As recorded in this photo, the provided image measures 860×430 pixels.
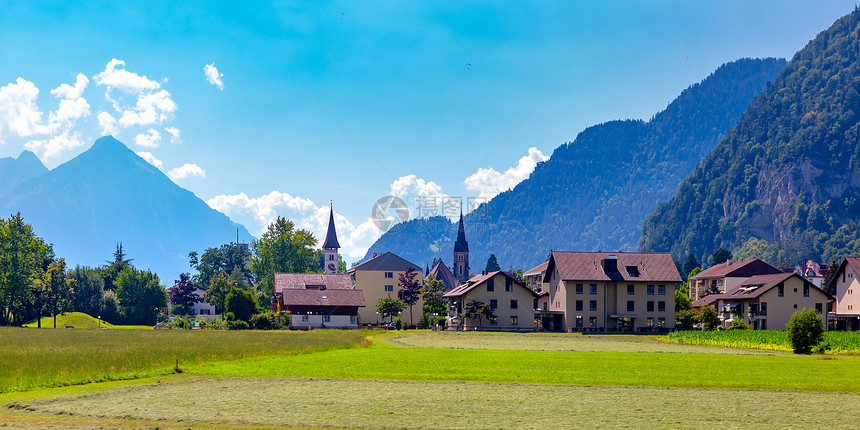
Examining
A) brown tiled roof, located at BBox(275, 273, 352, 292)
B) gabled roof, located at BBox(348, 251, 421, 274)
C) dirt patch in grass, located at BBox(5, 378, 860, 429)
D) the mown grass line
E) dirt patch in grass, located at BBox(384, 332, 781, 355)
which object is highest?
gabled roof, located at BBox(348, 251, 421, 274)

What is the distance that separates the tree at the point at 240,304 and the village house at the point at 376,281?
3217cm

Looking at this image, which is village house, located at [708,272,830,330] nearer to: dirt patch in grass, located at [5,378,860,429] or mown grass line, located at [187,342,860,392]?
mown grass line, located at [187,342,860,392]

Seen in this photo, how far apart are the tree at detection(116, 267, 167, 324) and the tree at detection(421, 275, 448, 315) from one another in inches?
2236

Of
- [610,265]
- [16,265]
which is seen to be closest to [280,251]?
[16,265]

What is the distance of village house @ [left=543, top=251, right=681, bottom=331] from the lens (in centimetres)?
10912

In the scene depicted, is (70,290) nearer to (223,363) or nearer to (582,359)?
(223,363)

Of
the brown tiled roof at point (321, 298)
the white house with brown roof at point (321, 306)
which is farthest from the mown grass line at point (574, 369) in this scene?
the brown tiled roof at point (321, 298)

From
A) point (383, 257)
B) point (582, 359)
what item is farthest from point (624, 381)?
point (383, 257)

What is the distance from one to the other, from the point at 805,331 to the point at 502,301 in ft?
Answer: 190

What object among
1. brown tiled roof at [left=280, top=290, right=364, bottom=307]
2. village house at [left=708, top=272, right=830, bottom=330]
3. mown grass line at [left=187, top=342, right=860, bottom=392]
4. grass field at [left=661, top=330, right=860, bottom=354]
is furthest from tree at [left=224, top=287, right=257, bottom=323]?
village house at [left=708, top=272, right=830, bottom=330]

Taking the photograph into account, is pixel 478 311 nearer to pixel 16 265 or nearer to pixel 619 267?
pixel 619 267

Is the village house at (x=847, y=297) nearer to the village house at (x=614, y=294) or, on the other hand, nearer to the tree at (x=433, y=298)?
the village house at (x=614, y=294)

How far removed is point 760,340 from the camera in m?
70.1

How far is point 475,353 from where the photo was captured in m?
53.5
